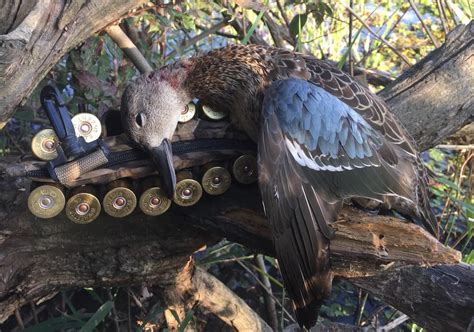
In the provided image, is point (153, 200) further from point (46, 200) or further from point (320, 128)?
point (320, 128)

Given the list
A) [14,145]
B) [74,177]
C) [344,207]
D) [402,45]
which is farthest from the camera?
[402,45]

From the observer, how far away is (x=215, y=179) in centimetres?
189

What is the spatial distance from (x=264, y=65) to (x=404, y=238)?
2.94ft

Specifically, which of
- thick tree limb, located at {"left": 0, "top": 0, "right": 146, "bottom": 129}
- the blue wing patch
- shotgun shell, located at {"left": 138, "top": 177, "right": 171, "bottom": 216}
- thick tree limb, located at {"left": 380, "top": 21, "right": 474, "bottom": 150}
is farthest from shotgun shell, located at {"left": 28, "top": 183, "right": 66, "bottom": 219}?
thick tree limb, located at {"left": 380, "top": 21, "right": 474, "bottom": 150}

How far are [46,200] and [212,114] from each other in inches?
28.9

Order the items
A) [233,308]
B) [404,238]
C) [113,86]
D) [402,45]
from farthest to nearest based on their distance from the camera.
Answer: [402,45] < [113,86] < [233,308] < [404,238]

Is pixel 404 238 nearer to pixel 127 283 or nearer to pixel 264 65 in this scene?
pixel 264 65

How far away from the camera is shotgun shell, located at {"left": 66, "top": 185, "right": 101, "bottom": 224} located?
1.75 metres

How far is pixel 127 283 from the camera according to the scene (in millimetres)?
2074

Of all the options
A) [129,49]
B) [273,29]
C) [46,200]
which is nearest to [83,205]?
[46,200]

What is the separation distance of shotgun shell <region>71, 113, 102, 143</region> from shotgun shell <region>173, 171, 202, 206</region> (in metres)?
0.33

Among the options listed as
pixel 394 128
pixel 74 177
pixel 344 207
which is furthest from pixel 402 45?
pixel 74 177

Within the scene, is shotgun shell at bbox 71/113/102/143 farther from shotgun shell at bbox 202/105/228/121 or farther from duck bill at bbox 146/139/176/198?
shotgun shell at bbox 202/105/228/121

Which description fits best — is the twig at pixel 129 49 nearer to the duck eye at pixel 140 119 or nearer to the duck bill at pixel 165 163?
the duck eye at pixel 140 119
